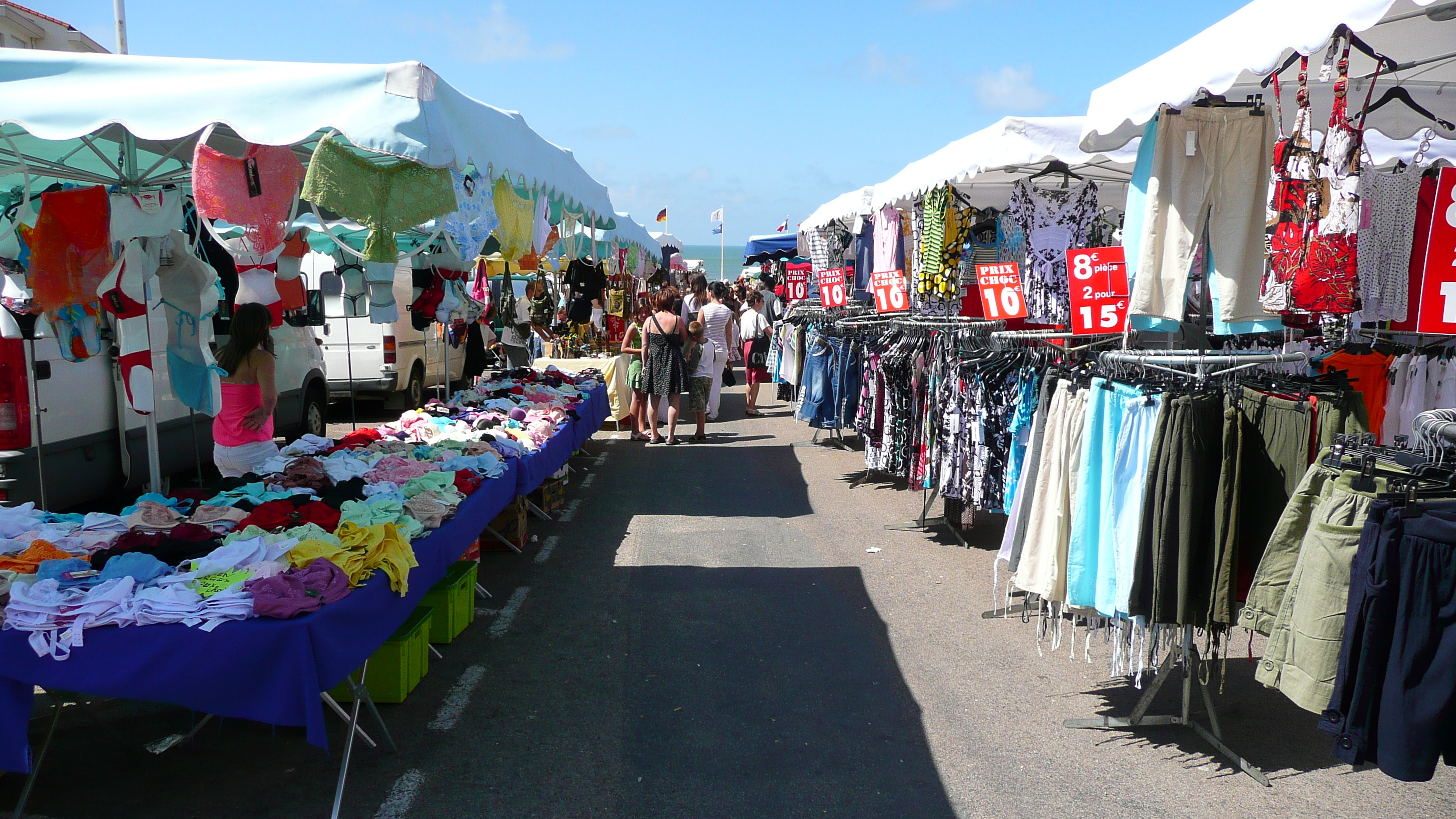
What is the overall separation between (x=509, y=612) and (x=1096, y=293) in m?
3.72

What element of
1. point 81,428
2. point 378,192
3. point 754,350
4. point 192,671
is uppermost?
point 378,192

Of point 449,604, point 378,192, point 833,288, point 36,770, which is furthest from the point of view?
point 833,288

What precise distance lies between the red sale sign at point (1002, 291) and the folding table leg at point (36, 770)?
5643 mm

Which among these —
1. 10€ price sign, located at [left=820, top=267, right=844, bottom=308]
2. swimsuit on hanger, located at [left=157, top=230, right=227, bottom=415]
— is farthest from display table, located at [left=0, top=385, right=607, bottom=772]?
10€ price sign, located at [left=820, top=267, right=844, bottom=308]

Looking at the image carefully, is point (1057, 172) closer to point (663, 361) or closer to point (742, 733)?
point (663, 361)

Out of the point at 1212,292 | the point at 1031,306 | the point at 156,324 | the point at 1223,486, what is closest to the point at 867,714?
the point at 1223,486

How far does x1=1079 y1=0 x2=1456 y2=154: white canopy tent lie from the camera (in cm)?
289

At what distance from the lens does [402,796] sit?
10.8 ft

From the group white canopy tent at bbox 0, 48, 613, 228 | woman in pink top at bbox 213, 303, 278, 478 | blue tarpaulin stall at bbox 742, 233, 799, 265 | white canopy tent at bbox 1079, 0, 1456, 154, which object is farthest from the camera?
blue tarpaulin stall at bbox 742, 233, 799, 265

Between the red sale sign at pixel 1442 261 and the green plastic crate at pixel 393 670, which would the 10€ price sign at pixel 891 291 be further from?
the green plastic crate at pixel 393 670

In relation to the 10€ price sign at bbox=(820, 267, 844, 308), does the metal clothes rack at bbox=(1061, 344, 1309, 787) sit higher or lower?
lower

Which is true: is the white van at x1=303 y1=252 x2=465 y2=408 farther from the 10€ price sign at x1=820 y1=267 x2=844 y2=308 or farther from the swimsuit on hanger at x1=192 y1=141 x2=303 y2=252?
the swimsuit on hanger at x1=192 y1=141 x2=303 y2=252

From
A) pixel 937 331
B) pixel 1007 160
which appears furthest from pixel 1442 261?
pixel 937 331

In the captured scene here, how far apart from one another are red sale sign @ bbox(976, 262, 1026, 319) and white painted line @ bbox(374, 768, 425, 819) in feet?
15.6
